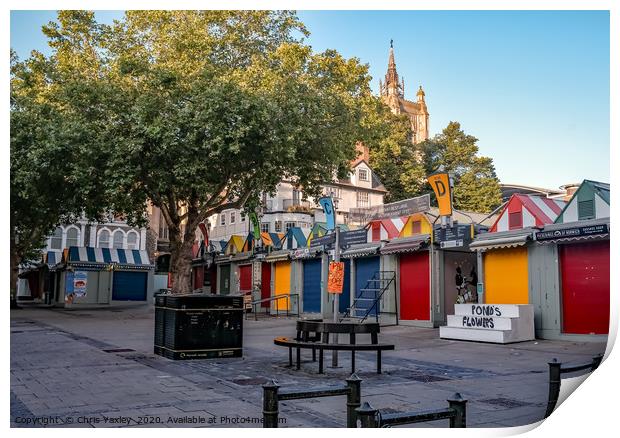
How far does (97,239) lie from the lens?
50.8m

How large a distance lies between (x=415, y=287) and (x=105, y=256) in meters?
22.8

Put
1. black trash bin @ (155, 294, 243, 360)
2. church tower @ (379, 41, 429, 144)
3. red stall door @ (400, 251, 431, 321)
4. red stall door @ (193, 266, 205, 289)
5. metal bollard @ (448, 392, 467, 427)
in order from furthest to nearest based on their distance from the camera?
red stall door @ (193, 266, 205, 289)
red stall door @ (400, 251, 431, 321)
church tower @ (379, 41, 429, 144)
black trash bin @ (155, 294, 243, 360)
metal bollard @ (448, 392, 467, 427)

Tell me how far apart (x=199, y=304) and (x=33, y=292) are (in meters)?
47.5

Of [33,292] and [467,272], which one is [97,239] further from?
[467,272]

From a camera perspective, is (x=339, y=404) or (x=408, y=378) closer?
(x=339, y=404)

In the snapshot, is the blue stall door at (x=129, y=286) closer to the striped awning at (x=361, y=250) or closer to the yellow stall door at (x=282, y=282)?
the yellow stall door at (x=282, y=282)

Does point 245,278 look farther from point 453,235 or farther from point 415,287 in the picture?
point 453,235

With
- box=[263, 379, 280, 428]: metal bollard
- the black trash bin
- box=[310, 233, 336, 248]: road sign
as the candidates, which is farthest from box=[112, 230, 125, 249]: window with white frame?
box=[263, 379, 280, 428]: metal bollard

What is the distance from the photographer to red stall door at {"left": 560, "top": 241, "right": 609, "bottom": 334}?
583 inches

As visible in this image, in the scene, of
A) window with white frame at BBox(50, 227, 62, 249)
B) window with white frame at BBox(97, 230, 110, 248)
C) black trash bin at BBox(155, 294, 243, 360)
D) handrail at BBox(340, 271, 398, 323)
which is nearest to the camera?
black trash bin at BBox(155, 294, 243, 360)

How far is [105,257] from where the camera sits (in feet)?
121

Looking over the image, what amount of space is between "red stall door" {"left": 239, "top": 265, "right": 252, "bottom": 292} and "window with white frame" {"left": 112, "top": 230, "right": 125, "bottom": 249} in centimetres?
2141

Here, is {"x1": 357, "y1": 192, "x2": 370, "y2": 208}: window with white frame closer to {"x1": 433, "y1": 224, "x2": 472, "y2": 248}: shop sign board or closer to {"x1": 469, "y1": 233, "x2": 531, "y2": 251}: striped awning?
{"x1": 433, "y1": 224, "x2": 472, "y2": 248}: shop sign board

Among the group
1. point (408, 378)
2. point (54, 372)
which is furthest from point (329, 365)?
point (54, 372)
